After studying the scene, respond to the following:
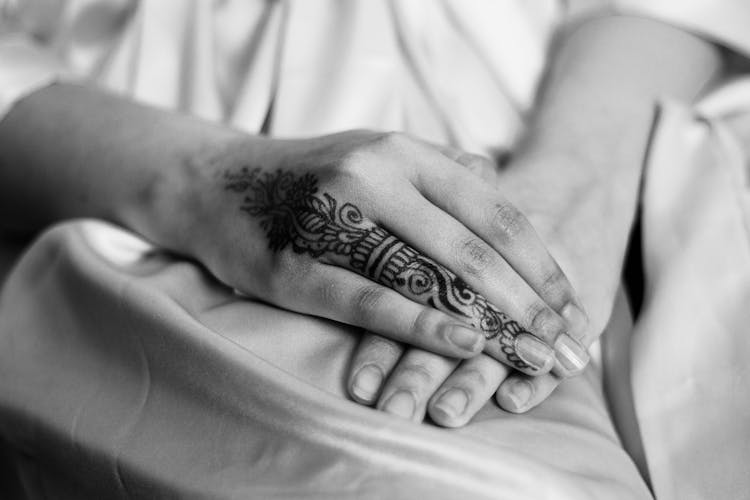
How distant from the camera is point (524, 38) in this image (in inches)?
42.1

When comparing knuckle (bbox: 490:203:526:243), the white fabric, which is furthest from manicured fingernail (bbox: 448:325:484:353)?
the white fabric

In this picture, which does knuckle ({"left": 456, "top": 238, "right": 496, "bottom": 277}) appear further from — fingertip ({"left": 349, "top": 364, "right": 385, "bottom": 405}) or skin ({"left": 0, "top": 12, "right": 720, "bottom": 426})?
fingertip ({"left": 349, "top": 364, "right": 385, "bottom": 405})

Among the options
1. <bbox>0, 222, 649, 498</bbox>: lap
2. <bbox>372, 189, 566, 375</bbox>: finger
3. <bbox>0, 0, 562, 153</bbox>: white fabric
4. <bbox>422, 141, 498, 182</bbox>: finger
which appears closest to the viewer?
<bbox>0, 222, 649, 498</bbox>: lap

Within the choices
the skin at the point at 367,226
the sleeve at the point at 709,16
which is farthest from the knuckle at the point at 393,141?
the sleeve at the point at 709,16

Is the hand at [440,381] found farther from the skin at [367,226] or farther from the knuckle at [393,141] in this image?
the knuckle at [393,141]

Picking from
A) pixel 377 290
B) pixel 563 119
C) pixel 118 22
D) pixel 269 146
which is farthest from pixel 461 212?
pixel 118 22

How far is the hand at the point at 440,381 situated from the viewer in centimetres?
65

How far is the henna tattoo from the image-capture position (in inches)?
27.9

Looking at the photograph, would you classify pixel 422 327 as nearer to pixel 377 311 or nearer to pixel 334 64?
pixel 377 311

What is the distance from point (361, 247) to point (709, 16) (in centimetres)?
63

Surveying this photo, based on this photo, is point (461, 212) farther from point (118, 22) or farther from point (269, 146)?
point (118, 22)

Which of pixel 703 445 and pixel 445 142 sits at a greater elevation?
pixel 445 142

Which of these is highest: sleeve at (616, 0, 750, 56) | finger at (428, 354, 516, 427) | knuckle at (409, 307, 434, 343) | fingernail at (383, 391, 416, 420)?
sleeve at (616, 0, 750, 56)

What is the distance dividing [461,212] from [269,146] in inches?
8.6
